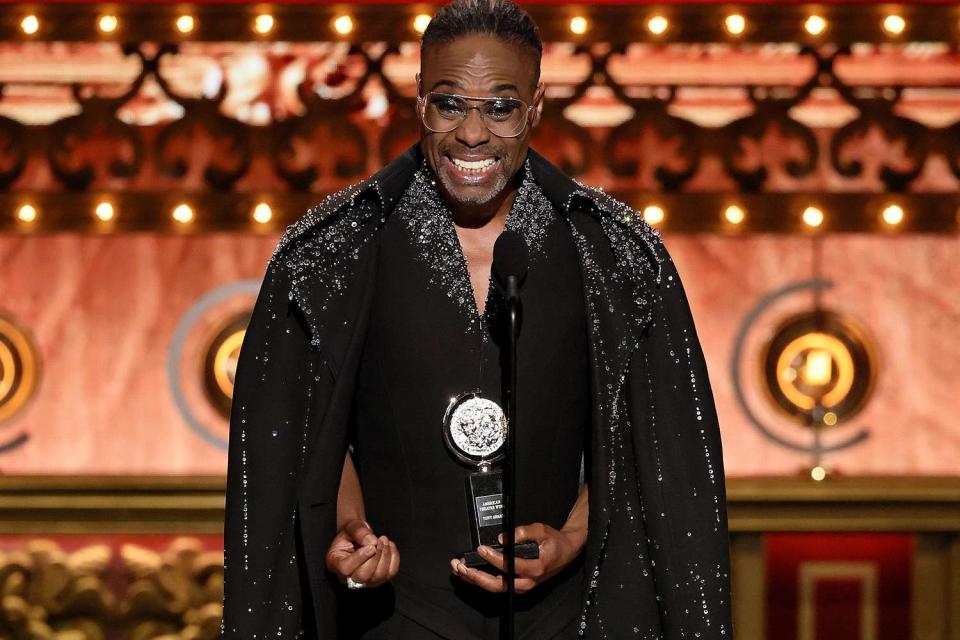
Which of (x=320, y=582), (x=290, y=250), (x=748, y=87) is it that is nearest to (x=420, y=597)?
(x=320, y=582)

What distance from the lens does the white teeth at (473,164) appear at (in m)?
1.95

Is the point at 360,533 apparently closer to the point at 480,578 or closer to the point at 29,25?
the point at 480,578

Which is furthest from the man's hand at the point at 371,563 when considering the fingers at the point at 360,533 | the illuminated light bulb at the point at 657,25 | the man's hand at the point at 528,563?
the illuminated light bulb at the point at 657,25

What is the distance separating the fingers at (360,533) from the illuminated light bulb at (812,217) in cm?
221

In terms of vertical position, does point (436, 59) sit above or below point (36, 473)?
above

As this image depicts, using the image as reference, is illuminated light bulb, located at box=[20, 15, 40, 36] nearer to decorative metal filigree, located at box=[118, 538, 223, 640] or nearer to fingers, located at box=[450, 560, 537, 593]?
decorative metal filigree, located at box=[118, 538, 223, 640]

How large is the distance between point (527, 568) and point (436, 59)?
2.34 ft

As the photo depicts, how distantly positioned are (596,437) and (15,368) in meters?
2.27

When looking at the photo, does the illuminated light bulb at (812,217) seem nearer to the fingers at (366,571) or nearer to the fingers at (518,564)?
the fingers at (518,564)

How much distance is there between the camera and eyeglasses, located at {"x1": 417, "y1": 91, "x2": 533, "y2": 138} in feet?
6.35

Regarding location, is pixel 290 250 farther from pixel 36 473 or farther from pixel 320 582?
pixel 36 473

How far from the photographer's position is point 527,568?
182 cm

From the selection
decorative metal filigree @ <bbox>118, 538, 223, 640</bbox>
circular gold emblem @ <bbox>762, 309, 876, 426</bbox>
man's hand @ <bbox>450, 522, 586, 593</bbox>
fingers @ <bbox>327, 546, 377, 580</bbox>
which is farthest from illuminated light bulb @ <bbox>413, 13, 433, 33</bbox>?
fingers @ <bbox>327, 546, 377, 580</bbox>

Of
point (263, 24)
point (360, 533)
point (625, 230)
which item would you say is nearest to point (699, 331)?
point (263, 24)
